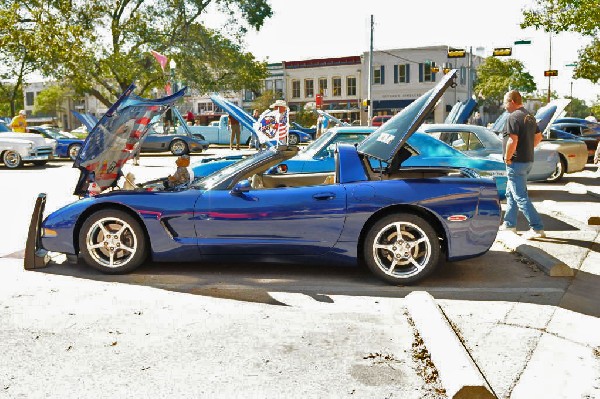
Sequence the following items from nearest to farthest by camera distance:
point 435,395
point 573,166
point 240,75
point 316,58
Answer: point 435,395, point 573,166, point 240,75, point 316,58

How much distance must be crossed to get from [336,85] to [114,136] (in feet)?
212

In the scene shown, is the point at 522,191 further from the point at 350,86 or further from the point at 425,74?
the point at 350,86

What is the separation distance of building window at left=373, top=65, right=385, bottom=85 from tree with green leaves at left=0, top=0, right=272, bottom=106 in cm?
3263

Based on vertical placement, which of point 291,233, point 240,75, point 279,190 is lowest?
point 291,233

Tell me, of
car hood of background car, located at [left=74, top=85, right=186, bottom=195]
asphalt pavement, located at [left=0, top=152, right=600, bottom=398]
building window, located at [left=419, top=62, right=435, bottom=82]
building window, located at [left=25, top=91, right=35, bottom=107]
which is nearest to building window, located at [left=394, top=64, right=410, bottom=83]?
building window, located at [left=419, top=62, right=435, bottom=82]

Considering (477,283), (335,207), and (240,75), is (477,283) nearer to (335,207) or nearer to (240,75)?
(335,207)

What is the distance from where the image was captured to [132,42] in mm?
32438

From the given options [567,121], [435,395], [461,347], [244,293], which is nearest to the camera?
[435,395]

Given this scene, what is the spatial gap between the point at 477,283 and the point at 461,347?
2.05 meters

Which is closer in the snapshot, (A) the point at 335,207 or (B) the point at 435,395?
(B) the point at 435,395

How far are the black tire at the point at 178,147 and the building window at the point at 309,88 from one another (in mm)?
47122

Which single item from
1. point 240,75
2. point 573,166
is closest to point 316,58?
point 240,75

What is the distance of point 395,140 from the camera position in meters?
5.55

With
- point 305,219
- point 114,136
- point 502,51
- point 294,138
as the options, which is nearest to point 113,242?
point 114,136
